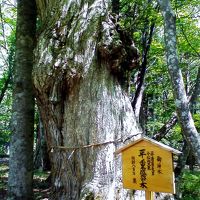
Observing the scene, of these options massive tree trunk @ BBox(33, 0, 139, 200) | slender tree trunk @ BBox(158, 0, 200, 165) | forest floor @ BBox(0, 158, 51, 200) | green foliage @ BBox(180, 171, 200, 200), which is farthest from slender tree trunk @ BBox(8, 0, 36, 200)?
green foliage @ BBox(180, 171, 200, 200)

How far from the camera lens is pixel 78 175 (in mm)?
4266

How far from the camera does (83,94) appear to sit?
4387mm

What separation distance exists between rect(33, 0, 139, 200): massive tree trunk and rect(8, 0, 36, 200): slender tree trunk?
1.13 m

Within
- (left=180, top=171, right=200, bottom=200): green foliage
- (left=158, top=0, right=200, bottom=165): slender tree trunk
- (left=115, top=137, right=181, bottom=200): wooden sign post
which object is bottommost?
(left=180, top=171, right=200, bottom=200): green foliage

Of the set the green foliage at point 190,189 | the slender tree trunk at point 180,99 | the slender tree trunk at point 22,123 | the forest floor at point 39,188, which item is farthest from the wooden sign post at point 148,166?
the green foliage at point 190,189

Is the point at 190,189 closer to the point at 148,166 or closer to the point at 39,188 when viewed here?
the point at 39,188

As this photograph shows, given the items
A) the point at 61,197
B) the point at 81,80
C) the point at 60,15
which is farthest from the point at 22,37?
the point at 61,197

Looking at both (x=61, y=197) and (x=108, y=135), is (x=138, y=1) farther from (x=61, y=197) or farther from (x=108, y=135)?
(x=61, y=197)

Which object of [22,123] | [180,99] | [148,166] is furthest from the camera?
[22,123]

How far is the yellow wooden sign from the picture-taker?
119 inches

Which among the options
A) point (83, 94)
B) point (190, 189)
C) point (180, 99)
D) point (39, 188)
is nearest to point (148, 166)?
point (180, 99)

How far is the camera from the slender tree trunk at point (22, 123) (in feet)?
18.5

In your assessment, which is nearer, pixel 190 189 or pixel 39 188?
pixel 39 188

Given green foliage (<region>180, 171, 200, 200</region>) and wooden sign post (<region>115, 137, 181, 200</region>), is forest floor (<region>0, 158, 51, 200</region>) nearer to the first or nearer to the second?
green foliage (<region>180, 171, 200, 200</region>)
